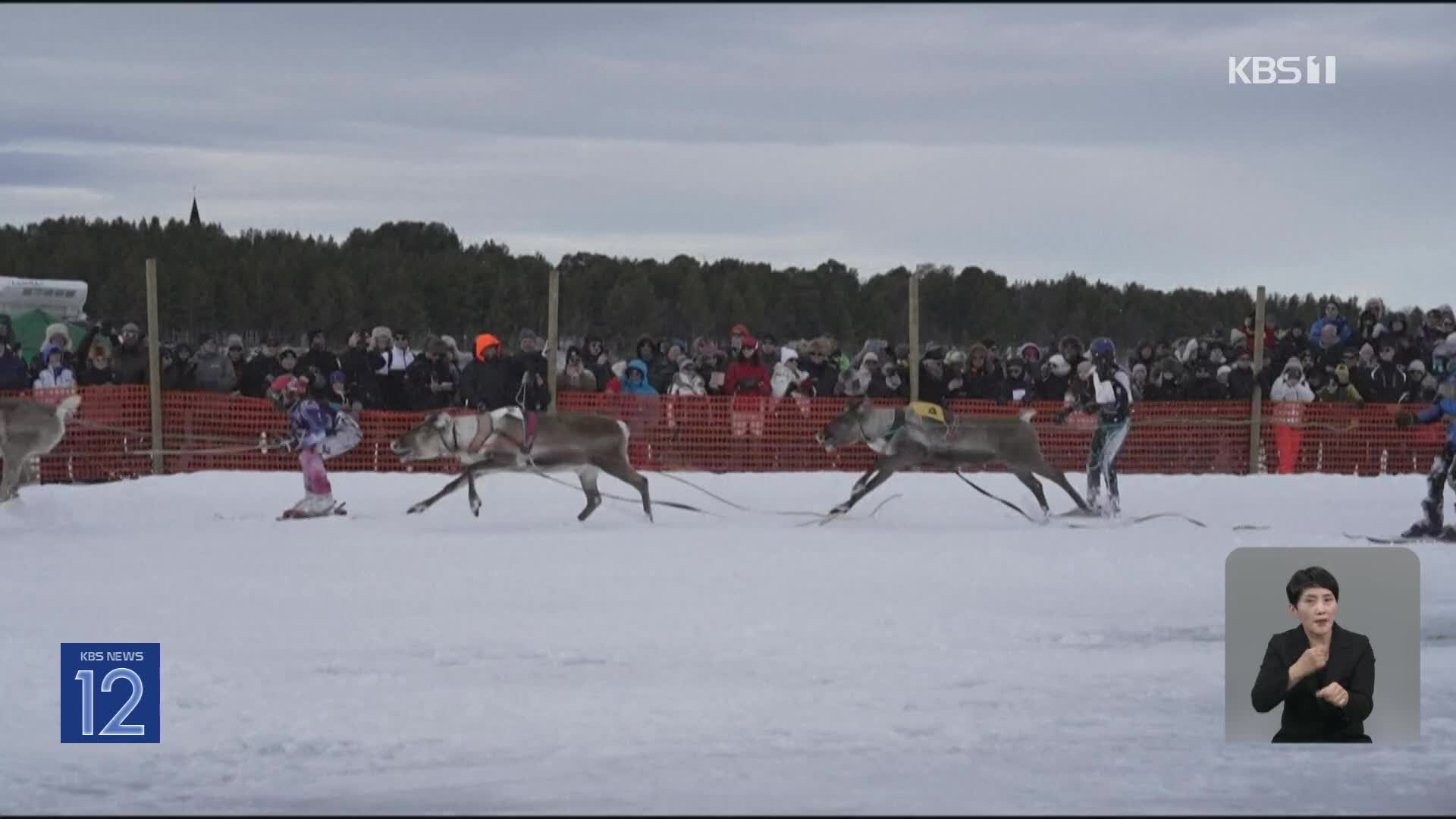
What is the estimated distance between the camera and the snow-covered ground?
6.46 m

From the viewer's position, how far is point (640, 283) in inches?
1535

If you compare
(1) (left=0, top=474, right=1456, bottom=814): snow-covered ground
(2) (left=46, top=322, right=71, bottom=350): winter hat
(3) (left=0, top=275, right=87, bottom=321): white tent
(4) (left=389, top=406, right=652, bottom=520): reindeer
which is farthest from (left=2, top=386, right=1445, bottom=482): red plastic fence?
(3) (left=0, top=275, right=87, bottom=321): white tent

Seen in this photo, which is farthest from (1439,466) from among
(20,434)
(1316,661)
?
(20,434)

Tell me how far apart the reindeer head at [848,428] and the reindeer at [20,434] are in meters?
5.33

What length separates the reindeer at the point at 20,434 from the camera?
13.0m

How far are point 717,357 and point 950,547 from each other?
4.98 meters

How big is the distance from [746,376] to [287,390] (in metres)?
4.41

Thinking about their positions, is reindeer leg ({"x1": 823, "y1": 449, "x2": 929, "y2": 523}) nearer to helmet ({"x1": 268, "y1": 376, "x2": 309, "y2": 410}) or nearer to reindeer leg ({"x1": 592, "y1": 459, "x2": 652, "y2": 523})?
reindeer leg ({"x1": 592, "y1": 459, "x2": 652, "y2": 523})

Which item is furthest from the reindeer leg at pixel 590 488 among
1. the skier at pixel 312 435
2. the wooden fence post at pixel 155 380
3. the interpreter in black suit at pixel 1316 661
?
A: the interpreter in black suit at pixel 1316 661

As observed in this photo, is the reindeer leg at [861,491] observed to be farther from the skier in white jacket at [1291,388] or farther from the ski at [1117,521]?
the skier in white jacket at [1291,388]

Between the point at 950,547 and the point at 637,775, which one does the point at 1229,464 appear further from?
the point at 637,775

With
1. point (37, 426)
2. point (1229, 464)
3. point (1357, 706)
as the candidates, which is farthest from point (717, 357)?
point (1357, 706)

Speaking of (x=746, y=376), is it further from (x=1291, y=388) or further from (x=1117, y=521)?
(x=1291, y=388)

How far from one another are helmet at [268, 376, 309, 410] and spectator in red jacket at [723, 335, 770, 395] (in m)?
4.17
